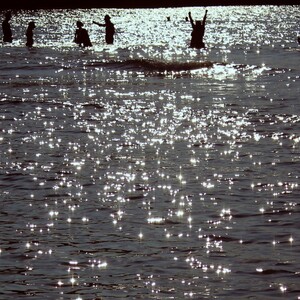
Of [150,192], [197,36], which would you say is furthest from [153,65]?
[150,192]

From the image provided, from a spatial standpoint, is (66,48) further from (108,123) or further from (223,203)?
(223,203)

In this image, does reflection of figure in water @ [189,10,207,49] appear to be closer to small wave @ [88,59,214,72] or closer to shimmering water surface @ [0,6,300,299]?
small wave @ [88,59,214,72]

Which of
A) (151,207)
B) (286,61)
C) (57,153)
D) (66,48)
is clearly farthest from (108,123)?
(66,48)

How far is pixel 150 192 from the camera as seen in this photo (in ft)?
53.1

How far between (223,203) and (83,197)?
85.3 inches

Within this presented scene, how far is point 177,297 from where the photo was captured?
1084cm

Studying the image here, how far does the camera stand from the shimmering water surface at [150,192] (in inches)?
454

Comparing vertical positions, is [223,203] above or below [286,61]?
above

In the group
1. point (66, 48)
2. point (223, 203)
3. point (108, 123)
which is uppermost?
point (223, 203)

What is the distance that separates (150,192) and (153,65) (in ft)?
93.9

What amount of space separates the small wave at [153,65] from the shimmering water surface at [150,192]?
27.3 feet

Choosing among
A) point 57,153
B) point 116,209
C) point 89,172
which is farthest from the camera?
point 57,153

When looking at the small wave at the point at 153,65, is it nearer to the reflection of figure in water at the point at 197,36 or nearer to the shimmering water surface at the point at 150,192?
the reflection of figure in water at the point at 197,36

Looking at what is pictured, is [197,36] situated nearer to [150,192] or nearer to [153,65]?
[153,65]
